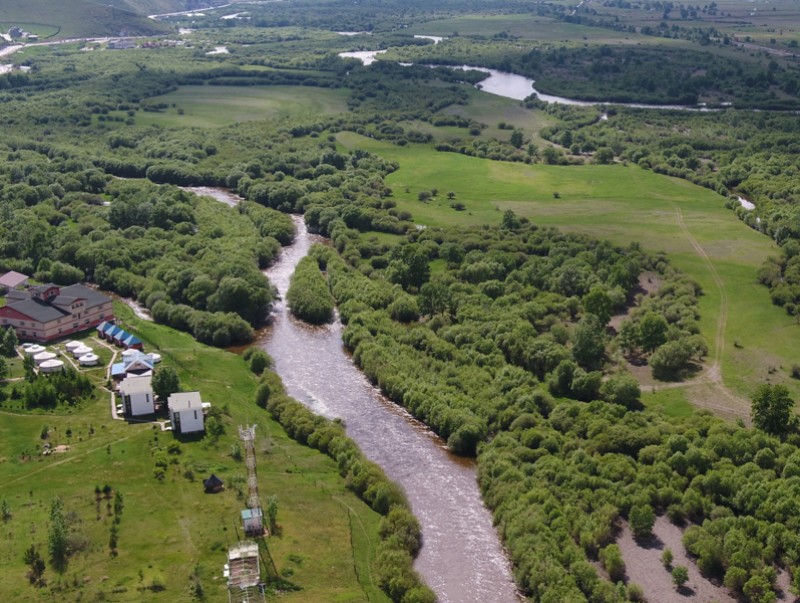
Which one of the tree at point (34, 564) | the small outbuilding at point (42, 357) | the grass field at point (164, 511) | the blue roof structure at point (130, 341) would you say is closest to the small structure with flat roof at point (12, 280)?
the small outbuilding at point (42, 357)

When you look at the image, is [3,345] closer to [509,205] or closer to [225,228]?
[225,228]

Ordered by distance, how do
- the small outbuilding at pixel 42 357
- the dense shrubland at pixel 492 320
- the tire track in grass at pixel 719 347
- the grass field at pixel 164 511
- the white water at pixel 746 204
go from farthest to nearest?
1. the white water at pixel 746 204
2. the small outbuilding at pixel 42 357
3. the dense shrubland at pixel 492 320
4. the tire track in grass at pixel 719 347
5. the grass field at pixel 164 511

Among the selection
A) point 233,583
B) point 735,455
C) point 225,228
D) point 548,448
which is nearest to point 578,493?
point 548,448

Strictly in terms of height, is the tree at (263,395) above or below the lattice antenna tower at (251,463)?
below

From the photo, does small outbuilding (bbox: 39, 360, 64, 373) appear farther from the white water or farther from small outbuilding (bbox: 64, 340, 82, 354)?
the white water

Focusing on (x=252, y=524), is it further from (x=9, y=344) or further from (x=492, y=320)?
(x=492, y=320)

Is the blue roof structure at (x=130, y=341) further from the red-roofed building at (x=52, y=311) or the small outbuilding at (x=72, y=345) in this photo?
the red-roofed building at (x=52, y=311)

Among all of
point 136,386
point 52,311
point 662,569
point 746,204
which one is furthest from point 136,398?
point 746,204
